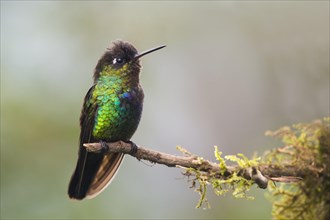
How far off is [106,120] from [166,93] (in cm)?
519

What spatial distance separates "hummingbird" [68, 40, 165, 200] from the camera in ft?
15.0

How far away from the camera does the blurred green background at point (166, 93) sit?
24.6 feet

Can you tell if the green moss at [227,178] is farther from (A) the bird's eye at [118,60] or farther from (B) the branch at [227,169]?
(A) the bird's eye at [118,60]

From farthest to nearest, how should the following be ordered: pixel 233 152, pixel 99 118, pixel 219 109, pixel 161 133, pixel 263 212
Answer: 1. pixel 219 109
2. pixel 161 133
3. pixel 233 152
4. pixel 263 212
5. pixel 99 118

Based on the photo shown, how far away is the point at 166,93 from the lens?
9742 mm

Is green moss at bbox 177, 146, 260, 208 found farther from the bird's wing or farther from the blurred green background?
the blurred green background

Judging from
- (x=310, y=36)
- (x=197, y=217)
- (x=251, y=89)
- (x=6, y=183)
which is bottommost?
(x=197, y=217)

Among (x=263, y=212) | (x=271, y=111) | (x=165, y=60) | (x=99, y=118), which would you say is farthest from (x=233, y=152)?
(x=99, y=118)

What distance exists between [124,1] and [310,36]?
12.3 ft

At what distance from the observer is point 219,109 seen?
953 cm

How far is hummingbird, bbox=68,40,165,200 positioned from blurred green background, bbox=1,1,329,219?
251cm

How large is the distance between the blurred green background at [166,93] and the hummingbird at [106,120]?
2506 millimetres

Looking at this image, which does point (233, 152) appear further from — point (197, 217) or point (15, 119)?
point (15, 119)

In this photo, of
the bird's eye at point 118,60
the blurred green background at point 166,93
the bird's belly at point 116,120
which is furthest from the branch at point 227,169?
the blurred green background at point 166,93
